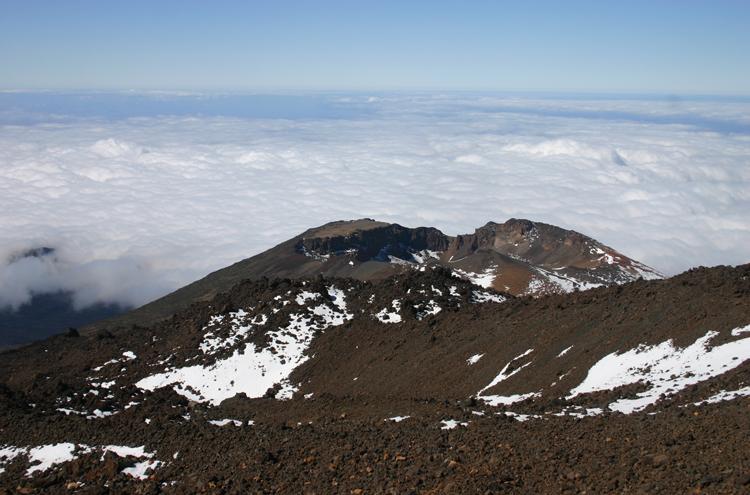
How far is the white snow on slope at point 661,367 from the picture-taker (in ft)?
48.5

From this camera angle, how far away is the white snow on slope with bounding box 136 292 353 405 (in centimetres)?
2572

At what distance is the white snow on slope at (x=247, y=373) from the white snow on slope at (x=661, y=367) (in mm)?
14672

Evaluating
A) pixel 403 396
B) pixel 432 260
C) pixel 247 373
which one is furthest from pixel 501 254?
pixel 403 396

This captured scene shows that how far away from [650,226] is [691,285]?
128002mm

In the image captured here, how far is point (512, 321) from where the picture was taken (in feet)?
84.2

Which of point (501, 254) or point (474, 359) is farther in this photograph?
point (501, 254)

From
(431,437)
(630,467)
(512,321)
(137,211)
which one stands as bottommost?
(137,211)

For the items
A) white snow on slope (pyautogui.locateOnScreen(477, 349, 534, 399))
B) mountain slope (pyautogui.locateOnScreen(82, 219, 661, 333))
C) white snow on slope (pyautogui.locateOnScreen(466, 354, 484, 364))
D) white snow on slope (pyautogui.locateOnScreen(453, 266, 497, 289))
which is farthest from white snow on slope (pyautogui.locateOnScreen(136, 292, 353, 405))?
white snow on slope (pyautogui.locateOnScreen(453, 266, 497, 289))

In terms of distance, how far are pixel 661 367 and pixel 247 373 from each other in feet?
65.1

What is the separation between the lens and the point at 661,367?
16.6 metres

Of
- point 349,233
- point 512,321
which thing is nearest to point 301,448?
point 512,321

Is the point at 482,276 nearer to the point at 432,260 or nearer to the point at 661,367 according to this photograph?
the point at 432,260

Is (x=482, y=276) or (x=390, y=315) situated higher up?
(x=390, y=315)

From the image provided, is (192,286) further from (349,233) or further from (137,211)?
(137,211)
